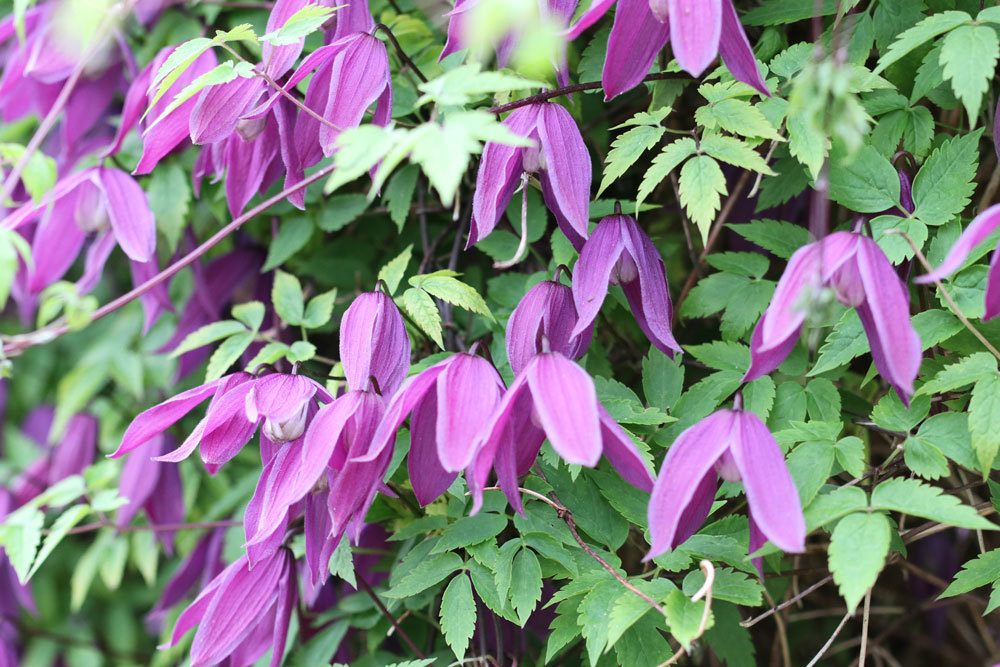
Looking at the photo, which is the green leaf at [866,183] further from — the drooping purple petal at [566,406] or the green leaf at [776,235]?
the drooping purple petal at [566,406]

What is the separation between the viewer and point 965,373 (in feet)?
2.11

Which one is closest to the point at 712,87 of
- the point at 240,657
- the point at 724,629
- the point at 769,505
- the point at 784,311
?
the point at 784,311

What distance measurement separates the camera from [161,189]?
3.42ft

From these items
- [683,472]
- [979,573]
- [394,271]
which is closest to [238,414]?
[394,271]

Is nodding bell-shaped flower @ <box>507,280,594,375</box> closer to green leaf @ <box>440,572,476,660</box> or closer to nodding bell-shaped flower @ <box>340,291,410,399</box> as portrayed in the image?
nodding bell-shaped flower @ <box>340,291,410,399</box>

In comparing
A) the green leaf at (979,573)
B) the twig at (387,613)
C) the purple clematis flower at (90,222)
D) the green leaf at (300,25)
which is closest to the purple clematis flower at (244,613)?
the twig at (387,613)

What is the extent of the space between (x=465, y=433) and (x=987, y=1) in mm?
557

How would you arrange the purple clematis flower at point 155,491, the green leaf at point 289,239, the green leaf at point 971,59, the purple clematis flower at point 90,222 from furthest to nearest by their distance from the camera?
the purple clematis flower at point 155,491 < the green leaf at point 289,239 < the purple clematis flower at point 90,222 < the green leaf at point 971,59

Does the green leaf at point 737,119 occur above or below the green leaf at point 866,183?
above

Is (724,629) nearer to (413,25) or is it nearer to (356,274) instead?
(356,274)

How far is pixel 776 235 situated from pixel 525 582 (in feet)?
1.21

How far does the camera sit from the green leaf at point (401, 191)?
0.93 m

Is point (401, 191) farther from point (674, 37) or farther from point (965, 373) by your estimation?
point (965, 373)

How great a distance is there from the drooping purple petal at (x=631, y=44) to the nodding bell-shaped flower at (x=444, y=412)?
223 millimetres
